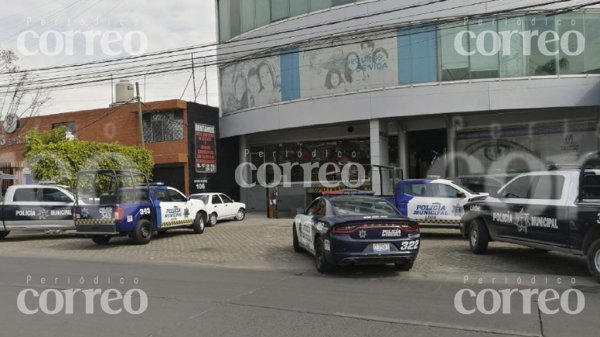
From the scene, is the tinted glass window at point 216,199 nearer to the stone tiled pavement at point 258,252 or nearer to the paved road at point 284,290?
the stone tiled pavement at point 258,252

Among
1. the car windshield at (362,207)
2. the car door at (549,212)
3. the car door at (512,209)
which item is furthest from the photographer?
the car door at (512,209)

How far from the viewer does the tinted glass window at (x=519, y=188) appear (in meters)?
11.1

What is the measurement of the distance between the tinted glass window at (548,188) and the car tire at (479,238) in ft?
6.18

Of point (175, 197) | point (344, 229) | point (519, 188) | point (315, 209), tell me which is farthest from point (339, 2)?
point (344, 229)

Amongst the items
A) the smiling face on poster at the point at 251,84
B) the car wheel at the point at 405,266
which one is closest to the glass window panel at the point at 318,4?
the smiling face on poster at the point at 251,84

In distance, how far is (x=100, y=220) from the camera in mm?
15641

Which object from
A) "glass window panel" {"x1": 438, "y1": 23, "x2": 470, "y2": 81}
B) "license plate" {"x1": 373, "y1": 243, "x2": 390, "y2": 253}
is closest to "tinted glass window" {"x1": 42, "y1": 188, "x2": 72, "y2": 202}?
"license plate" {"x1": 373, "y1": 243, "x2": 390, "y2": 253}

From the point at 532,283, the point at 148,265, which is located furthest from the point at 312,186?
the point at 532,283

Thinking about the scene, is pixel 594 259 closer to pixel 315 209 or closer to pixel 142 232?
pixel 315 209

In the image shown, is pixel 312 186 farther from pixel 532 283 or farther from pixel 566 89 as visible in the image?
pixel 532 283

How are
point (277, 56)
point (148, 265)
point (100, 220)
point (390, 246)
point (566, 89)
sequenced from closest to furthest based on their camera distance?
point (390, 246) < point (148, 265) < point (100, 220) < point (566, 89) < point (277, 56)

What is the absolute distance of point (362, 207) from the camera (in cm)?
1097

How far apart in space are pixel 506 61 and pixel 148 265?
19.0 meters

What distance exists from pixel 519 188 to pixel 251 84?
2176 centimetres
